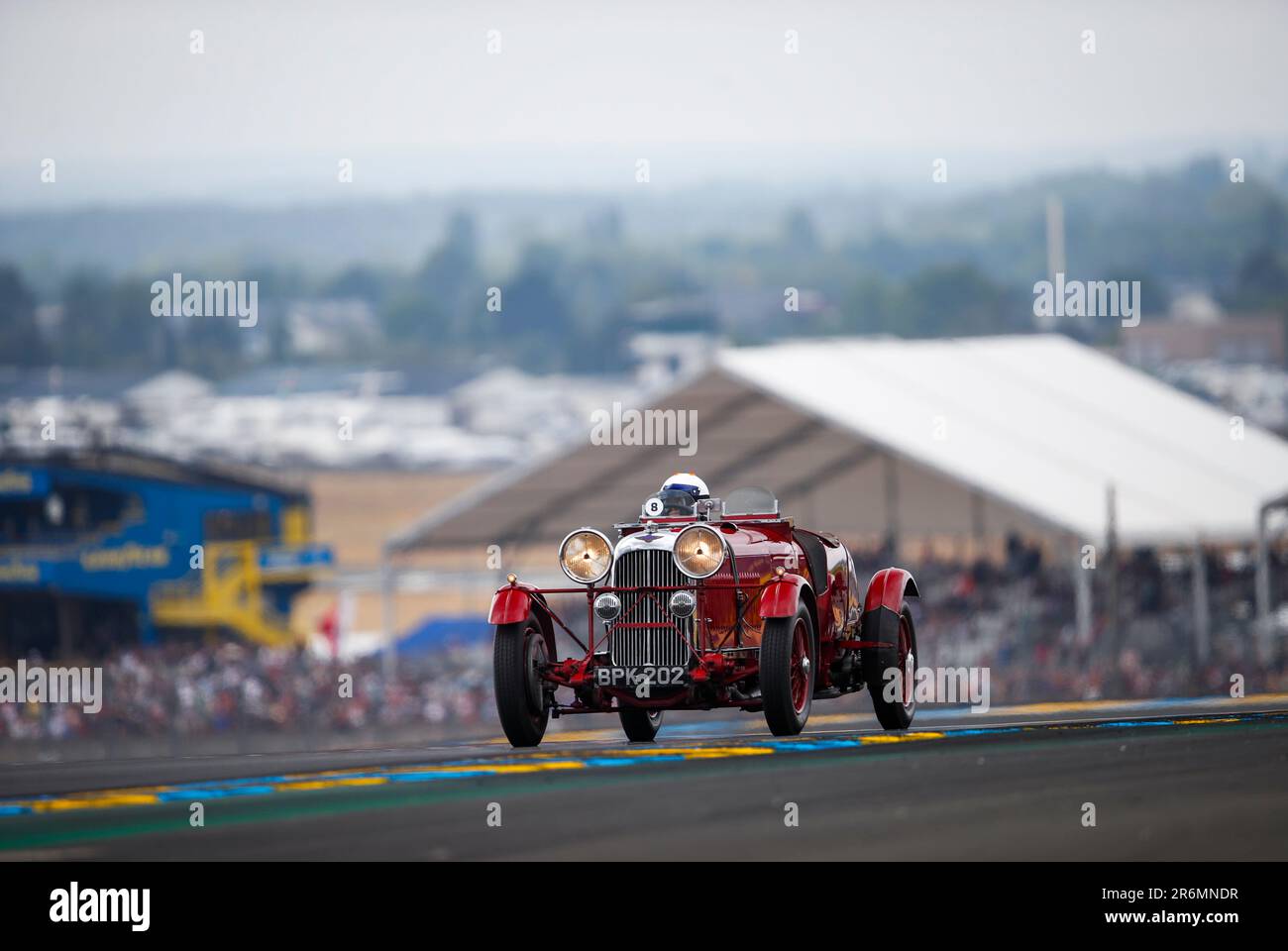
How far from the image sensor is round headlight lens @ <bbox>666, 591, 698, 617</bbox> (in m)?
14.2

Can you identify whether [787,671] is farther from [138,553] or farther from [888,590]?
[138,553]

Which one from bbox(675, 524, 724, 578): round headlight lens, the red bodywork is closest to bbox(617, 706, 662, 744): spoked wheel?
the red bodywork

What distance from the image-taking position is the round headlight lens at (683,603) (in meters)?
14.2

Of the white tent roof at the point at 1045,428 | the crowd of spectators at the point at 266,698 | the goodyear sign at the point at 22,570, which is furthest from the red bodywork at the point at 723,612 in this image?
the goodyear sign at the point at 22,570

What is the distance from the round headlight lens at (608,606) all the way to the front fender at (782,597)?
0.94 metres

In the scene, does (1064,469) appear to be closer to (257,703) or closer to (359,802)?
(257,703)

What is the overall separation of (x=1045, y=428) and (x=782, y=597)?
21.9 m

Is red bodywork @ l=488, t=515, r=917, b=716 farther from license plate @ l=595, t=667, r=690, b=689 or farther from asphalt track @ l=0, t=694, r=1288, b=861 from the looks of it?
asphalt track @ l=0, t=694, r=1288, b=861

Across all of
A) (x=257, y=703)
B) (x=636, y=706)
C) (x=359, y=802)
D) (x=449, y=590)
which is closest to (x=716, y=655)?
(x=636, y=706)

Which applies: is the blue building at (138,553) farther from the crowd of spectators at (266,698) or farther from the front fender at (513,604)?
the front fender at (513,604)

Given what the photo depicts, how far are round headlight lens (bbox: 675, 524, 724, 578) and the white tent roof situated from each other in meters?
16.7
